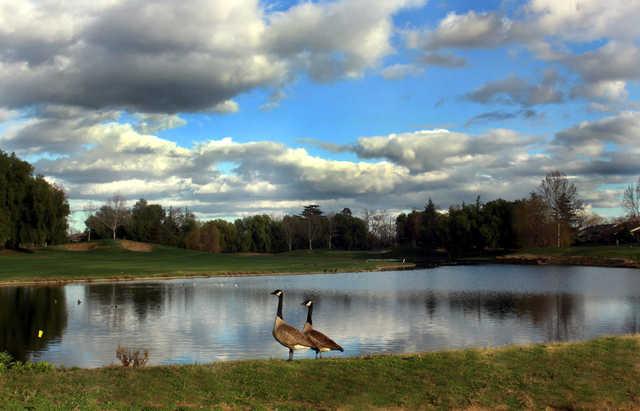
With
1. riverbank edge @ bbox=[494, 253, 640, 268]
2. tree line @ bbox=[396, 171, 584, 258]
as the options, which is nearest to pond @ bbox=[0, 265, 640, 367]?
riverbank edge @ bbox=[494, 253, 640, 268]

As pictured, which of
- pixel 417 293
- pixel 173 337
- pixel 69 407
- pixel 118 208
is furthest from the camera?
pixel 118 208

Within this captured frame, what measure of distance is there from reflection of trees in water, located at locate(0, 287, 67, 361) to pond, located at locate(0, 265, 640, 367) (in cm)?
5

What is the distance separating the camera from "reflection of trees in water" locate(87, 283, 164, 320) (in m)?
36.3

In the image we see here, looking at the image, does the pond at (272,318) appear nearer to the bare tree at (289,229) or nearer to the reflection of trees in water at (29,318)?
the reflection of trees in water at (29,318)

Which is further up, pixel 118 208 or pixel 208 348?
pixel 118 208

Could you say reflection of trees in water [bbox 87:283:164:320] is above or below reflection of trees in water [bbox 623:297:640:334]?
below

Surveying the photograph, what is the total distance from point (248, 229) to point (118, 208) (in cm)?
4564

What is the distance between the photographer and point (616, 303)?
1465 inches

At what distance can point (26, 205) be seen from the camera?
91.9 meters

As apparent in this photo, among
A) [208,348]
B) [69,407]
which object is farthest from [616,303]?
[69,407]

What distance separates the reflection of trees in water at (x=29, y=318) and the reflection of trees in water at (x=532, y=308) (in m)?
19.7

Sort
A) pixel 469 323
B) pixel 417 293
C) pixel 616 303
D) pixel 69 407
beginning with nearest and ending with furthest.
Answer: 1. pixel 69 407
2. pixel 469 323
3. pixel 616 303
4. pixel 417 293

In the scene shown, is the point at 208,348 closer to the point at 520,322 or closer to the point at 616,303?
the point at 520,322

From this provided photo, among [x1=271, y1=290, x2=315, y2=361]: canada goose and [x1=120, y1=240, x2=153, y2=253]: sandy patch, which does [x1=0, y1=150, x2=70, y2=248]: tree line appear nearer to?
[x1=120, y1=240, x2=153, y2=253]: sandy patch
